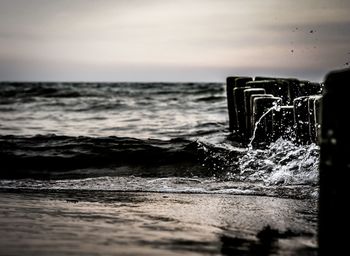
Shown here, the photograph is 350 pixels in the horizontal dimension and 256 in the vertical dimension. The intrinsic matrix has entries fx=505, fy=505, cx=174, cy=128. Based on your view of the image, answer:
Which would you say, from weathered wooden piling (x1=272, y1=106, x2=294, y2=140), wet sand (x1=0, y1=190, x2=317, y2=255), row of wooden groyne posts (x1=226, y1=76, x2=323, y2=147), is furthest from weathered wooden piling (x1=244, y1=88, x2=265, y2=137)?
wet sand (x1=0, y1=190, x2=317, y2=255)

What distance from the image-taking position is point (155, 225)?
3.94 m

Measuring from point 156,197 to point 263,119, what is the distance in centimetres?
407

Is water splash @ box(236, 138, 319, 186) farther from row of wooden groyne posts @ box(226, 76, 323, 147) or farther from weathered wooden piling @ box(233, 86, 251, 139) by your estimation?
weathered wooden piling @ box(233, 86, 251, 139)

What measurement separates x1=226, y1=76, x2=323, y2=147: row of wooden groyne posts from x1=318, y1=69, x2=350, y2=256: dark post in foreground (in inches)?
158

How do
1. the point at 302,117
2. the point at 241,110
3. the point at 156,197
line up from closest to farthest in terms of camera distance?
the point at 156,197 → the point at 302,117 → the point at 241,110

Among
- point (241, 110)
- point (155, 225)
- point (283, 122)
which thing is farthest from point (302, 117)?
point (155, 225)

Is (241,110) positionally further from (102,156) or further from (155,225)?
(155,225)

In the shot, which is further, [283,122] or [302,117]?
[283,122]

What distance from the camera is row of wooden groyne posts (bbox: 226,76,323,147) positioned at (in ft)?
25.5

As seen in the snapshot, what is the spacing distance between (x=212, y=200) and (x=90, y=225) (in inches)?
71.3

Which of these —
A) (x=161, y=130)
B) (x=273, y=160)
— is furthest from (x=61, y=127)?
(x=273, y=160)

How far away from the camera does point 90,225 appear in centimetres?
389

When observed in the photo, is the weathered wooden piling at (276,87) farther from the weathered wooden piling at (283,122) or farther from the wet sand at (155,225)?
the wet sand at (155,225)

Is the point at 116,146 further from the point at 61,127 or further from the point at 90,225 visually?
the point at 90,225
